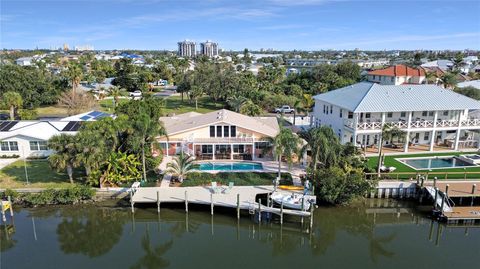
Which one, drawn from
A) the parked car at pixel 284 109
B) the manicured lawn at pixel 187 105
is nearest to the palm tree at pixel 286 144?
the parked car at pixel 284 109

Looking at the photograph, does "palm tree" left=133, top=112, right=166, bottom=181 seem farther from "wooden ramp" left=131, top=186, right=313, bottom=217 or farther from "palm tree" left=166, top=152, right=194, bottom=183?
"wooden ramp" left=131, top=186, right=313, bottom=217

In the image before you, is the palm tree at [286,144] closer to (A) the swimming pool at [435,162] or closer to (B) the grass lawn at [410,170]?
(B) the grass lawn at [410,170]

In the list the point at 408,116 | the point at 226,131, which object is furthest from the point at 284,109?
the point at 226,131

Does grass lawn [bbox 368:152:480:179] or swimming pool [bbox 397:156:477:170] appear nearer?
grass lawn [bbox 368:152:480:179]

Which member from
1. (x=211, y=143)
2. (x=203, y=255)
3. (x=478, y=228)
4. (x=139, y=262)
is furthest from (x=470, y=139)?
(x=139, y=262)

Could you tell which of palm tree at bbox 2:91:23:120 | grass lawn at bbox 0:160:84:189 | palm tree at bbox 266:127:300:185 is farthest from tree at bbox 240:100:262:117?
palm tree at bbox 2:91:23:120

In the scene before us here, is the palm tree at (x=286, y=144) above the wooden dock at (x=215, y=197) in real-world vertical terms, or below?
above
